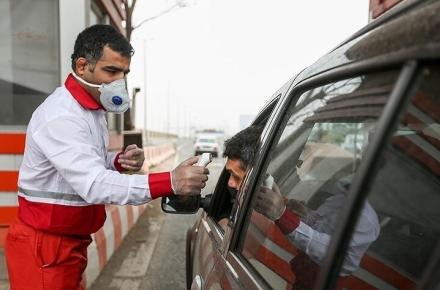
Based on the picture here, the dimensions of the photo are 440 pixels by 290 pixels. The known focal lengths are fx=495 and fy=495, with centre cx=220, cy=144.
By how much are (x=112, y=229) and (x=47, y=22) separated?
242 centimetres

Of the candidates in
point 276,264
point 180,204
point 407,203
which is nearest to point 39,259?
point 180,204

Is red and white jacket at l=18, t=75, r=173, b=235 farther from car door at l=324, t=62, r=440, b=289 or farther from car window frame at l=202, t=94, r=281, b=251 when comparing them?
car door at l=324, t=62, r=440, b=289

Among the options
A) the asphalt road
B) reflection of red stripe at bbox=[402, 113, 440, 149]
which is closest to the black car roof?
reflection of red stripe at bbox=[402, 113, 440, 149]

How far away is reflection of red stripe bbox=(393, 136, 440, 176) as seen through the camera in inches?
44.5

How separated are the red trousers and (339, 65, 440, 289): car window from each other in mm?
1458

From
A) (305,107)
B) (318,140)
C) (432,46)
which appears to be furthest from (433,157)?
(432,46)

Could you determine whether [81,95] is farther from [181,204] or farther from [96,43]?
[181,204]

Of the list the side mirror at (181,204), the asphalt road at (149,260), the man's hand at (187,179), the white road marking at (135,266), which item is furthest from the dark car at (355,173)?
the white road marking at (135,266)

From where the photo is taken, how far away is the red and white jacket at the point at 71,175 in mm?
2133

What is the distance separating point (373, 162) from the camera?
1020 millimetres

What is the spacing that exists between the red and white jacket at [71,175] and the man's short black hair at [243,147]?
20.9 inches

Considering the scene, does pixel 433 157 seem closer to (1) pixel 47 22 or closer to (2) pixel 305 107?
(2) pixel 305 107

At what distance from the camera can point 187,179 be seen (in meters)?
2.13

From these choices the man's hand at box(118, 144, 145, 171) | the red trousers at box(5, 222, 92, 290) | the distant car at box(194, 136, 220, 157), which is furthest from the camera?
the distant car at box(194, 136, 220, 157)
